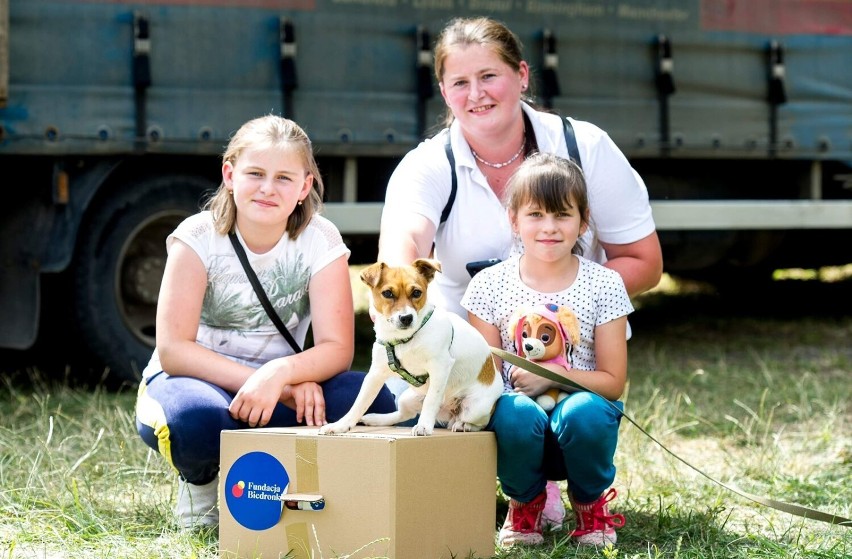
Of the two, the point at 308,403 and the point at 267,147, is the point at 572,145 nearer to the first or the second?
the point at 267,147

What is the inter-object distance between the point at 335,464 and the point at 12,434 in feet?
6.17

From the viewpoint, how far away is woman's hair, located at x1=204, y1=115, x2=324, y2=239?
3117 mm

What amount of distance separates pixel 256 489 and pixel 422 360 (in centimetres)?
50

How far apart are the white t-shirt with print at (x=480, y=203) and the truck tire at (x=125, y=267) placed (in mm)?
2299

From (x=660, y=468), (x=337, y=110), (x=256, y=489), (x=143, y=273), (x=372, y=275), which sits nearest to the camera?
(x=372, y=275)

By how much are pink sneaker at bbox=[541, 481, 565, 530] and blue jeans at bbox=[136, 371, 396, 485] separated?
54 cm

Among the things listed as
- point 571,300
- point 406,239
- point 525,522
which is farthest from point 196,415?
point 571,300

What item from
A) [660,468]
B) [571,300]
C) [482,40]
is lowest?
[660,468]

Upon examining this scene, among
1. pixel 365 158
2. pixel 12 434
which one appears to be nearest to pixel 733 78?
pixel 365 158

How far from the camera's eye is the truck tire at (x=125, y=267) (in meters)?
5.37

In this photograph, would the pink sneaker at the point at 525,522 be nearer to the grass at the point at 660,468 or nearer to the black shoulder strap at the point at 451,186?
the grass at the point at 660,468

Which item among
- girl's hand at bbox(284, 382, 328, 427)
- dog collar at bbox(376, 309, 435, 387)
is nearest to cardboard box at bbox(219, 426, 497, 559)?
dog collar at bbox(376, 309, 435, 387)

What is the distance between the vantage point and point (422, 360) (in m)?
2.76

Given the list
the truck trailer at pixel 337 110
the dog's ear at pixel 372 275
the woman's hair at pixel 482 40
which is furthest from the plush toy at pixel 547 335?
the truck trailer at pixel 337 110
